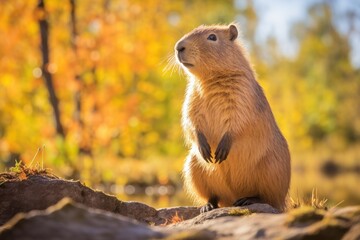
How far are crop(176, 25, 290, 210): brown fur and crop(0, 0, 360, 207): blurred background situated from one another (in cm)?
52

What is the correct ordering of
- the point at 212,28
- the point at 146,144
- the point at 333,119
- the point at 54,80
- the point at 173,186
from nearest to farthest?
1. the point at 212,28
2. the point at 54,80
3. the point at 173,186
4. the point at 146,144
5. the point at 333,119

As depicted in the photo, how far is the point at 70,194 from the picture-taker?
5.32 meters

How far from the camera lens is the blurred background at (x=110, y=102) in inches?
548

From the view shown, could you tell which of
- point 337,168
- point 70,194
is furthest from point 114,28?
point 337,168

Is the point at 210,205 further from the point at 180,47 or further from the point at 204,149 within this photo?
the point at 180,47

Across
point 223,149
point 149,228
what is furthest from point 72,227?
point 223,149

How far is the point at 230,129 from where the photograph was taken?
20.0 ft

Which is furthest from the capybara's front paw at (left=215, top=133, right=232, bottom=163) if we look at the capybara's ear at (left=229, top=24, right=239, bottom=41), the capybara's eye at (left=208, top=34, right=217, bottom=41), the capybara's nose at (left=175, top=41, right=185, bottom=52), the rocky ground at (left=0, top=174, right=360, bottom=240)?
the rocky ground at (left=0, top=174, right=360, bottom=240)

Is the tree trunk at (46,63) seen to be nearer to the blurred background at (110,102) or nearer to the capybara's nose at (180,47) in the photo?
the blurred background at (110,102)

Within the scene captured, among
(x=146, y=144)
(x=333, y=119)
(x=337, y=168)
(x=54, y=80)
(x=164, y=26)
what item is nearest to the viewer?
(x=54, y=80)

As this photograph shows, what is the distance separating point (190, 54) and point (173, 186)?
16.3 meters

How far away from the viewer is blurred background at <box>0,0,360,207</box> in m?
13.9

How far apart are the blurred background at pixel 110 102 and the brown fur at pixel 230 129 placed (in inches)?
20.5

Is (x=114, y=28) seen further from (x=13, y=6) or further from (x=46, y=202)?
(x=46, y=202)
